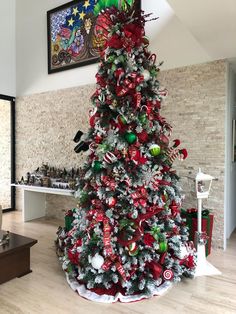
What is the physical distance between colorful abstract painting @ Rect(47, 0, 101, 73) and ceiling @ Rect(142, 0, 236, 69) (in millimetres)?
1149

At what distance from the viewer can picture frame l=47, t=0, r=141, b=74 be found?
4750mm

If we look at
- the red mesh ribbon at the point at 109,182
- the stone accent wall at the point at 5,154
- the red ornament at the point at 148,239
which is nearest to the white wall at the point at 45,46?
the stone accent wall at the point at 5,154

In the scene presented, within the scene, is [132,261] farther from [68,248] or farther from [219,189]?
[219,189]

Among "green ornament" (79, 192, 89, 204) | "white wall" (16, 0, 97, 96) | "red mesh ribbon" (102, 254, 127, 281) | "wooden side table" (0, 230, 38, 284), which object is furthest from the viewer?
"white wall" (16, 0, 97, 96)

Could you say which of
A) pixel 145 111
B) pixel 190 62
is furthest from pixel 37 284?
pixel 190 62

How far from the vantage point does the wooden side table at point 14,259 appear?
2.71 m

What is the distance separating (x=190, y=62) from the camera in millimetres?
3764

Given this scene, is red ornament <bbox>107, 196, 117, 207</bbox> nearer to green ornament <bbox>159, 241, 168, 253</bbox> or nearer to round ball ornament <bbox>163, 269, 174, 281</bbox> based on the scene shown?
green ornament <bbox>159, 241, 168, 253</bbox>

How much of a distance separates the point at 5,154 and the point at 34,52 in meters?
2.35

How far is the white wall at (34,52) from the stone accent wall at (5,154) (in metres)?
0.52

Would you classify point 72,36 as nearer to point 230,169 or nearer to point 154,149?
point 154,149

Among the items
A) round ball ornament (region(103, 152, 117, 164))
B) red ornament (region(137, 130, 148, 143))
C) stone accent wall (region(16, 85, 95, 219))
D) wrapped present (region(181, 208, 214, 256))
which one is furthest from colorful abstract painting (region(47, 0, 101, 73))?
wrapped present (region(181, 208, 214, 256))

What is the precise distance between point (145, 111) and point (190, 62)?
1.76 meters

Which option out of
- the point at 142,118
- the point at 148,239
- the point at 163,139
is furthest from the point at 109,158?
the point at 148,239
